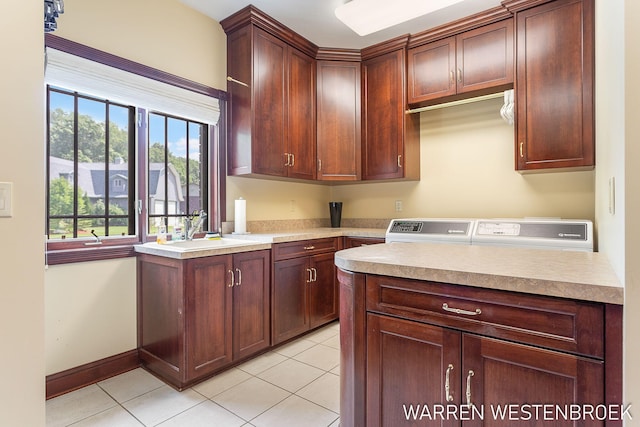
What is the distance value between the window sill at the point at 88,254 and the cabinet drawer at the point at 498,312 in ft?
6.12

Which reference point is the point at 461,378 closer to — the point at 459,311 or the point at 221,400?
the point at 459,311

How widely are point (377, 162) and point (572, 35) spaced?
5.81 feet

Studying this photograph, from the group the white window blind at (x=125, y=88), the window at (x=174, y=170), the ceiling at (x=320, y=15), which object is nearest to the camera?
the white window blind at (x=125, y=88)

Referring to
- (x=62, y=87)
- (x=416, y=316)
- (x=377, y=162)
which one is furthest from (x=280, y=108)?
(x=416, y=316)

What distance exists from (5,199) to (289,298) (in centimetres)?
199

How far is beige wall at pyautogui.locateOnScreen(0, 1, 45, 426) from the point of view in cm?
117

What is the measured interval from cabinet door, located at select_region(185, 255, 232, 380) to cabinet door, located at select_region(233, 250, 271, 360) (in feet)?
0.23

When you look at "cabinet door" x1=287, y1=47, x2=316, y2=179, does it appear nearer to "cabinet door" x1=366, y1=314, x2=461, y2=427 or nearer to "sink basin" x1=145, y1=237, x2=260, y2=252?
"sink basin" x1=145, y1=237, x2=260, y2=252

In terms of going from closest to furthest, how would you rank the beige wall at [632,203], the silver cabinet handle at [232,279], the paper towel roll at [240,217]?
the beige wall at [632,203] < the silver cabinet handle at [232,279] < the paper towel roll at [240,217]

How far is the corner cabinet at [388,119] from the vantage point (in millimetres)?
3205

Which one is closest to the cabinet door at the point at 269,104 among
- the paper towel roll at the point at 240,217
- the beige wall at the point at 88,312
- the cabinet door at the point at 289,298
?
the paper towel roll at the point at 240,217

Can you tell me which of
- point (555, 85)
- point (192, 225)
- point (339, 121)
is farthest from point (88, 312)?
point (555, 85)

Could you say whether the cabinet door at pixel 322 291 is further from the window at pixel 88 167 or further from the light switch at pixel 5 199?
the light switch at pixel 5 199

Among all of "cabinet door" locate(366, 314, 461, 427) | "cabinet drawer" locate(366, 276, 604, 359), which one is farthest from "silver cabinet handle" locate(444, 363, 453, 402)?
"cabinet drawer" locate(366, 276, 604, 359)
